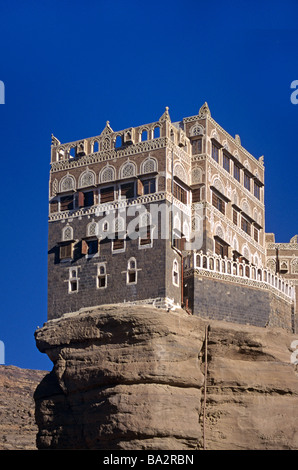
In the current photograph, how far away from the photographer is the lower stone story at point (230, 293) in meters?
72.3

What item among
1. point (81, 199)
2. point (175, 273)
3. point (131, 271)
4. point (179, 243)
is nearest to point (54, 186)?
point (81, 199)

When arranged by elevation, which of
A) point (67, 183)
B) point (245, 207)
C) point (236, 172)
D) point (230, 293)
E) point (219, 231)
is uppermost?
point (236, 172)

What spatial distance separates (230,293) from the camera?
73625 mm

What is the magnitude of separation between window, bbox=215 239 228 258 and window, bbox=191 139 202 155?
5.35 meters

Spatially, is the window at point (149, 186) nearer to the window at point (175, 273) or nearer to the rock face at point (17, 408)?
the window at point (175, 273)

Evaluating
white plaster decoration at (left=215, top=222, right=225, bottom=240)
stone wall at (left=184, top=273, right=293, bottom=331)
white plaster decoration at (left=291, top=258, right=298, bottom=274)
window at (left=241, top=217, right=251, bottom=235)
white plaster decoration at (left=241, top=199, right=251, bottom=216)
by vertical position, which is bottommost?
stone wall at (left=184, top=273, right=293, bottom=331)

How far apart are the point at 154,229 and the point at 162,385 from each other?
30.4ft

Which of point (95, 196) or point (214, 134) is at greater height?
point (214, 134)

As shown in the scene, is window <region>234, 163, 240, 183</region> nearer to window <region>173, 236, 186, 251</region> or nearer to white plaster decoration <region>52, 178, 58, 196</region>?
window <region>173, 236, 186, 251</region>

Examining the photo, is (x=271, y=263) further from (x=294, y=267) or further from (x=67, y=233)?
(x=67, y=233)

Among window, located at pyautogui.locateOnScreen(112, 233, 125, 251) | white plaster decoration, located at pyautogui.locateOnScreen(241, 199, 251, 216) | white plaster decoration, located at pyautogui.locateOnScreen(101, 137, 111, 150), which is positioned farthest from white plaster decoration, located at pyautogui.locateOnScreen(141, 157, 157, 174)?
white plaster decoration, located at pyautogui.locateOnScreen(241, 199, 251, 216)

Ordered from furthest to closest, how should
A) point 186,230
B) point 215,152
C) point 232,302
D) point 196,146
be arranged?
point 215,152 < point 196,146 < point 186,230 < point 232,302

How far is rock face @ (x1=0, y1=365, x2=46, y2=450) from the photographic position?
89.2 metres

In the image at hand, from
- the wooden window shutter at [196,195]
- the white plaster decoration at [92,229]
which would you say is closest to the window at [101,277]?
the white plaster decoration at [92,229]
